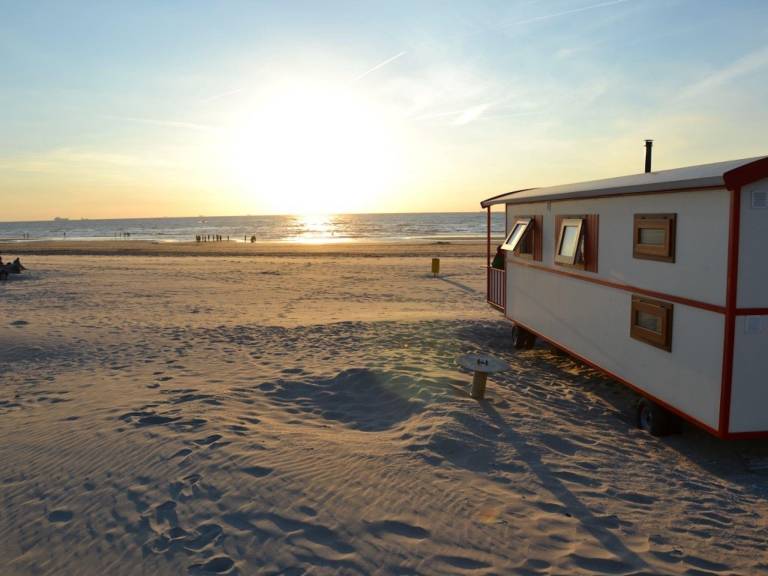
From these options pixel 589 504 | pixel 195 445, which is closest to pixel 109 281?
pixel 195 445

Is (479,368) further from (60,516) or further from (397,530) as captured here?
(60,516)

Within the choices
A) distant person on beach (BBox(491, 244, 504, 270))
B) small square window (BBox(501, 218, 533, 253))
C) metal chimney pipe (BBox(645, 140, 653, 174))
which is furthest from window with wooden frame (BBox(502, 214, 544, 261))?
metal chimney pipe (BBox(645, 140, 653, 174))

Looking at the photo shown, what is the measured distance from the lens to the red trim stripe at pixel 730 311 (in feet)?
17.1

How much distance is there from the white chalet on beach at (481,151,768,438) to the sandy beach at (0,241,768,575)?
2.20 feet

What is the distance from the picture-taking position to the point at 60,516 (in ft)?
14.8

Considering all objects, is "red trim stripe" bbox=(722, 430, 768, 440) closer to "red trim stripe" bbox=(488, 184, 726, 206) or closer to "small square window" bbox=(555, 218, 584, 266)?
"red trim stripe" bbox=(488, 184, 726, 206)

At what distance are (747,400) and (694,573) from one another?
2188mm

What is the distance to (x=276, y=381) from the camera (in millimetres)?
8086

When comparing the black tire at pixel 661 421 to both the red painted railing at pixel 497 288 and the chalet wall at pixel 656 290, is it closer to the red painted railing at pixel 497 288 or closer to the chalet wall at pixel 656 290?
the chalet wall at pixel 656 290

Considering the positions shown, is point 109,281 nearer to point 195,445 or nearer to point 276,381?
point 276,381

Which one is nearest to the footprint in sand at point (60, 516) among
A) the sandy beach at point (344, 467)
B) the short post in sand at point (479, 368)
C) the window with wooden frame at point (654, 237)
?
the sandy beach at point (344, 467)

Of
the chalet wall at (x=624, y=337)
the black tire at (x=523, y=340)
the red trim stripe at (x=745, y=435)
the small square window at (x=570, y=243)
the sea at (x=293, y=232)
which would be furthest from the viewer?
the sea at (x=293, y=232)

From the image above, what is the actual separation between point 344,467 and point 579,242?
16.0 ft

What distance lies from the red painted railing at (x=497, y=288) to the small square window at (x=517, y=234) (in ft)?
4.40
